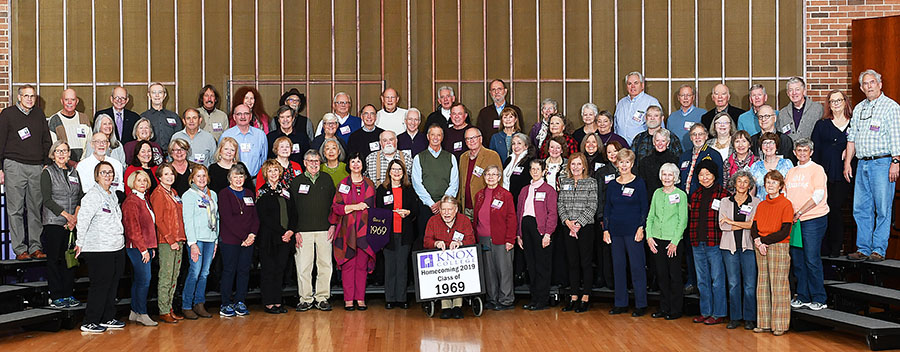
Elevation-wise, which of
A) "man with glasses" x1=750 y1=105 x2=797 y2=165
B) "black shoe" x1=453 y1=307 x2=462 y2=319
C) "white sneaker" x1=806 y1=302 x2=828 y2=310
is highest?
"man with glasses" x1=750 y1=105 x2=797 y2=165

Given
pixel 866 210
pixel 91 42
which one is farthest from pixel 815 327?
pixel 91 42

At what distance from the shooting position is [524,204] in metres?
7.43

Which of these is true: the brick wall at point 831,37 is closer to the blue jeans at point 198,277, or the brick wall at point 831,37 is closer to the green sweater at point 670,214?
Answer: the green sweater at point 670,214

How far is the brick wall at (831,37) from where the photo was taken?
8.84 metres

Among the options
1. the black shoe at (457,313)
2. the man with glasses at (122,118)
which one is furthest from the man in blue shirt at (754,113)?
the man with glasses at (122,118)

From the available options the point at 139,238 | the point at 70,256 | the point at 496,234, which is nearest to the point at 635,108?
the point at 496,234

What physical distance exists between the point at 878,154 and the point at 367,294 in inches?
185

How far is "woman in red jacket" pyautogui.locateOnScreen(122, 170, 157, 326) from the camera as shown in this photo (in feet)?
21.9

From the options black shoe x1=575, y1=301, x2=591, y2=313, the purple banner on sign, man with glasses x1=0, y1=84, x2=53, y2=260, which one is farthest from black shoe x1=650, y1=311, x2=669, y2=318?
man with glasses x1=0, y1=84, x2=53, y2=260

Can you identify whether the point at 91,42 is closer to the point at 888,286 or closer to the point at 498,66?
the point at 498,66

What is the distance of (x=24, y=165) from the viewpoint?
731 cm

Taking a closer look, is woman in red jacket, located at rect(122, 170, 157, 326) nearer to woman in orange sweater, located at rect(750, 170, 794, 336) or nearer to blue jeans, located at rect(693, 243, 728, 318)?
blue jeans, located at rect(693, 243, 728, 318)

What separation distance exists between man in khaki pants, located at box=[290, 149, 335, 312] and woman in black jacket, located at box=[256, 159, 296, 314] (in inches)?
4.4

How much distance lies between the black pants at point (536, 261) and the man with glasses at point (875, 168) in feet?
8.42
